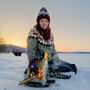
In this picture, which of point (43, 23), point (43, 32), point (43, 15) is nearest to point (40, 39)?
point (43, 32)

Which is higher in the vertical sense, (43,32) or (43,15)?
(43,15)

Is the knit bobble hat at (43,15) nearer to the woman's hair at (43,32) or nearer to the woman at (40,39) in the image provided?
the woman at (40,39)

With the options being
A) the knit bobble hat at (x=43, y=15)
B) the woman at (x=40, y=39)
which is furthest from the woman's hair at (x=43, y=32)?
the knit bobble hat at (x=43, y=15)

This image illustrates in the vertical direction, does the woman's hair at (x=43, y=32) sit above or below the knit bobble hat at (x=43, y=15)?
below

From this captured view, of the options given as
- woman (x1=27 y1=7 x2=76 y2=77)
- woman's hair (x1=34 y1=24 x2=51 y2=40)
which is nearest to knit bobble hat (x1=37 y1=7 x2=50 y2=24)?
woman (x1=27 y1=7 x2=76 y2=77)

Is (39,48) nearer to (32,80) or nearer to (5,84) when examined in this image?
(32,80)

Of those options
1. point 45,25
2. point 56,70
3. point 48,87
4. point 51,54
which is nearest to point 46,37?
point 45,25

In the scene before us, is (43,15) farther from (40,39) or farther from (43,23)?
(40,39)

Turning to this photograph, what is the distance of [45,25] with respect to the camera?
2998mm

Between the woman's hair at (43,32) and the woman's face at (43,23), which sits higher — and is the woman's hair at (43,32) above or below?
below

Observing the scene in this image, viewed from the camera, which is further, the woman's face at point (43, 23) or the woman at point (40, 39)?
the woman's face at point (43, 23)

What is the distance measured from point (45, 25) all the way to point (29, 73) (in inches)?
42.7

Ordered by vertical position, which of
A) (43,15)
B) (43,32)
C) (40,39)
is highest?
(43,15)

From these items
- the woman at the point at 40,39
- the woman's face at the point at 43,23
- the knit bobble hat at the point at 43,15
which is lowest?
the woman at the point at 40,39
